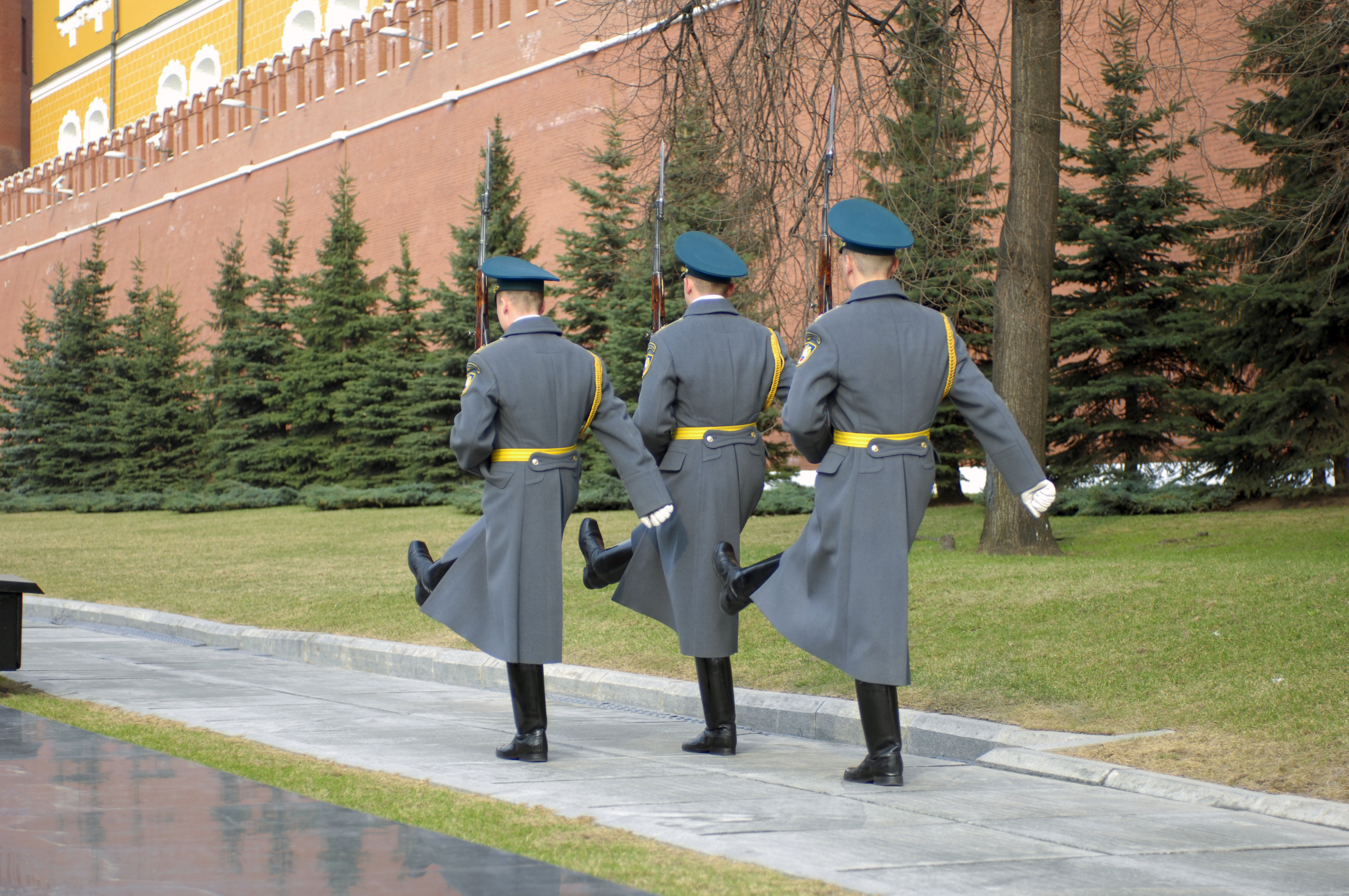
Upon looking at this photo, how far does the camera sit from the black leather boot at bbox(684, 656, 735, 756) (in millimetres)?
5793

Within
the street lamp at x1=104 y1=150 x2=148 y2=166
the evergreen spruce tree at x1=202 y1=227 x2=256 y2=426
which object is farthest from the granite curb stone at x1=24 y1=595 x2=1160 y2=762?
the street lamp at x1=104 y1=150 x2=148 y2=166

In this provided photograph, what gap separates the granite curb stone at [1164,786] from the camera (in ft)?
15.5

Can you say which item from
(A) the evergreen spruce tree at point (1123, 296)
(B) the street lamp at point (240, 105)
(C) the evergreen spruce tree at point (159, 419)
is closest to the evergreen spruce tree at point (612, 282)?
(A) the evergreen spruce tree at point (1123, 296)

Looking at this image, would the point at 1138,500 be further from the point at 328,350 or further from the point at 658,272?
the point at 328,350

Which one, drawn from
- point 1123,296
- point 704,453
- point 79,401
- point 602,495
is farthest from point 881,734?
point 79,401

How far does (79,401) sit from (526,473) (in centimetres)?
3228

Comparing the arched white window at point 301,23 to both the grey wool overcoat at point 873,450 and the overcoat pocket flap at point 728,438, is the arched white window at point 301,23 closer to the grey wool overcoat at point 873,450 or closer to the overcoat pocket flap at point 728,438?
the overcoat pocket flap at point 728,438

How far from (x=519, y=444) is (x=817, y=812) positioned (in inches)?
79.6

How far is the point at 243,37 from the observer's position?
4338 cm

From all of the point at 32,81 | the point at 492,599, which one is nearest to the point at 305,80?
the point at 32,81

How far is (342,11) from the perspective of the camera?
128 feet

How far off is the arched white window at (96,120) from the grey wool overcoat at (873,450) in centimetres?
5184

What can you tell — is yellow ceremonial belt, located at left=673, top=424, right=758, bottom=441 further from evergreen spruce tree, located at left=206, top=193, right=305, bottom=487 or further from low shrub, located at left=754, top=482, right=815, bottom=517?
evergreen spruce tree, located at left=206, top=193, right=305, bottom=487

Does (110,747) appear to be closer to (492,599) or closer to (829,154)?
(492,599)
